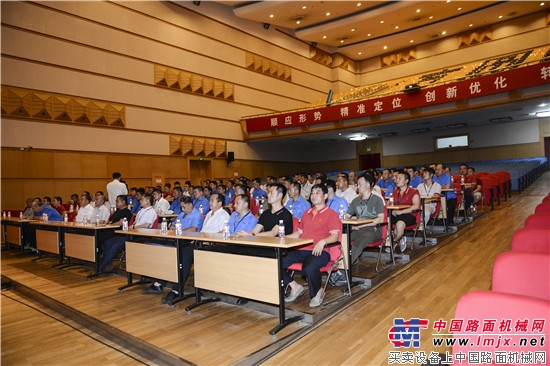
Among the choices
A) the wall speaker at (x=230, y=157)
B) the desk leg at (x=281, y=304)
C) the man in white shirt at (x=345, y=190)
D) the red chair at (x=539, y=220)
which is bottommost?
the desk leg at (x=281, y=304)

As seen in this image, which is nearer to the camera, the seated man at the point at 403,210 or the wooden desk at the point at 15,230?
the seated man at the point at 403,210

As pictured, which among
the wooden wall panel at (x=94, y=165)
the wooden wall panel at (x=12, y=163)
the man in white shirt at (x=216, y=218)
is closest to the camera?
the man in white shirt at (x=216, y=218)

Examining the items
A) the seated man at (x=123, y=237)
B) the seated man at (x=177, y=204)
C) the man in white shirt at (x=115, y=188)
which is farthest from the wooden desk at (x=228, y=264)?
the man in white shirt at (x=115, y=188)

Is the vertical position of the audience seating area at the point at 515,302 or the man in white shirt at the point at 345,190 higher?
the man in white shirt at the point at 345,190

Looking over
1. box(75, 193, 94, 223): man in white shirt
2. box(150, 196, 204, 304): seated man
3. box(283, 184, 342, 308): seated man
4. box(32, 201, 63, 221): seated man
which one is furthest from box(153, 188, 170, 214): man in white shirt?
box(283, 184, 342, 308): seated man

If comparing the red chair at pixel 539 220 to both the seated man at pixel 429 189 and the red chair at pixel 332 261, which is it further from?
the seated man at pixel 429 189

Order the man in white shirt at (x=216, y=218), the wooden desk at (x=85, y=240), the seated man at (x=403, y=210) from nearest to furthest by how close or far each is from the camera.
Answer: the man in white shirt at (x=216, y=218), the seated man at (x=403, y=210), the wooden desk at (x=85, y=240)

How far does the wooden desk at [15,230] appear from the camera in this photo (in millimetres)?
6570

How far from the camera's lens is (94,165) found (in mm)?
9367

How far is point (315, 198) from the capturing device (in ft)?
11.2

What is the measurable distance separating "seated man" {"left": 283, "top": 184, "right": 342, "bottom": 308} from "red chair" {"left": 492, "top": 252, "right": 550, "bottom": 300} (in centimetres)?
170

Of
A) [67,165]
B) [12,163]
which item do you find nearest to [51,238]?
[12,163]

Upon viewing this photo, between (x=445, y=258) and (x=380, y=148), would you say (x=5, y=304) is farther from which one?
(x=380, y=148)

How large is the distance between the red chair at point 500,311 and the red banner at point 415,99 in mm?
9356
